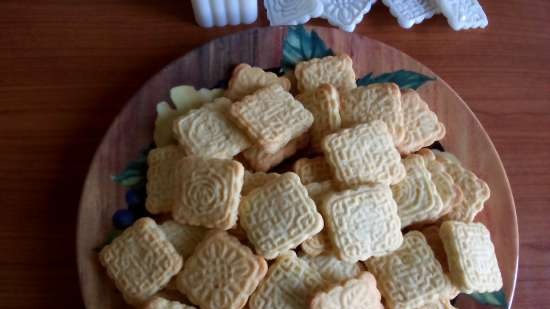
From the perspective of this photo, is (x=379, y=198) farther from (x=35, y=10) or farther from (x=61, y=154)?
(x=35, y=10)

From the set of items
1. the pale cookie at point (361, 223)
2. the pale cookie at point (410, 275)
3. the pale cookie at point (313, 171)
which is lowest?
the pale cookie at point (410, 275)

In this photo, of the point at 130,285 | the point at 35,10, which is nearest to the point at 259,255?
the point at 130,285

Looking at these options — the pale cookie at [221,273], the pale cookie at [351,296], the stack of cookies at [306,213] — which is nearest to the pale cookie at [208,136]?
the stack of cookies at [306,213]

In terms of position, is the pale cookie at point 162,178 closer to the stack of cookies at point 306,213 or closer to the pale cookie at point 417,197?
the stack of cookies at point 306,213

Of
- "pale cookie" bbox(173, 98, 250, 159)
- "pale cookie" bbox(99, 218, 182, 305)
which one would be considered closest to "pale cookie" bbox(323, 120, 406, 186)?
"pale cookie" bbox(173, 98, 250, 159)

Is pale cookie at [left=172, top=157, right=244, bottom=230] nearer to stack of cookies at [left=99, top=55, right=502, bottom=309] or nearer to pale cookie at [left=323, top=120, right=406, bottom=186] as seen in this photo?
stack of cookies at [left=99, top=55, right=502, bottom=309]

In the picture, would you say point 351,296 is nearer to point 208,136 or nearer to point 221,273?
point 221,273

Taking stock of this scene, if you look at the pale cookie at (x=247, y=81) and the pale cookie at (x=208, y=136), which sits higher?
the pale cookie at (x=247, y=81)

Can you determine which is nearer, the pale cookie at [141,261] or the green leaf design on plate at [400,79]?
the pale cookie at [141,261]
